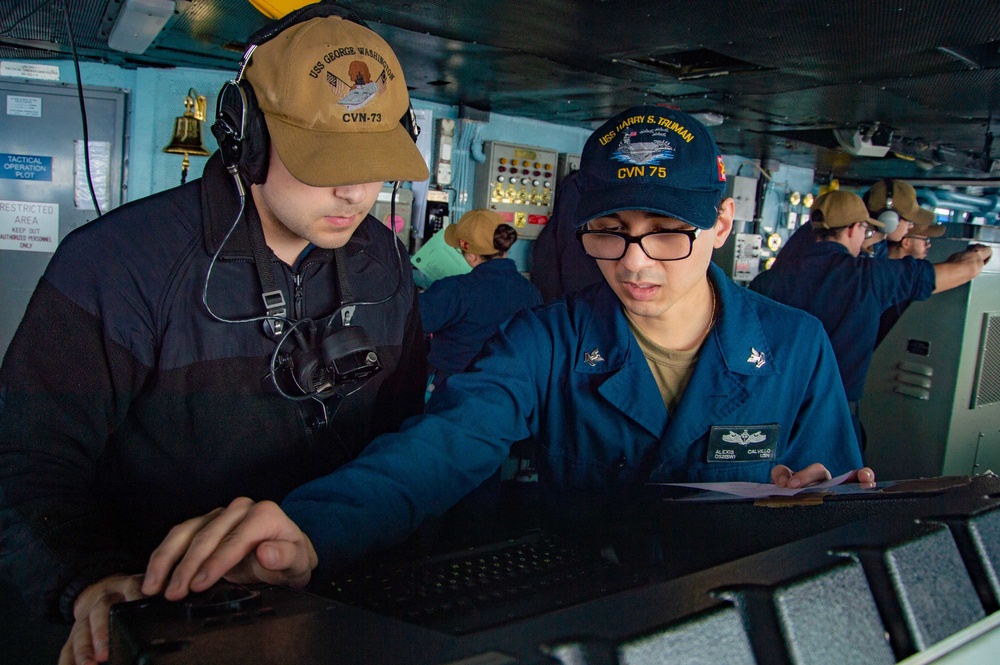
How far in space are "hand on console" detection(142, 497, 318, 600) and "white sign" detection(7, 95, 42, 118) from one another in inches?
167

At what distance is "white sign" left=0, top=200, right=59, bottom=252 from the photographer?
415cm

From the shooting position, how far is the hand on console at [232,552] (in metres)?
0.61

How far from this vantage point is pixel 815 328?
1.48 m

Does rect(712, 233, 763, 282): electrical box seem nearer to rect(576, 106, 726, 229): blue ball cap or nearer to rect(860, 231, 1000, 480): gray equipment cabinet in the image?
rect(860, 231, 1000, 480): gray equipment cabinet

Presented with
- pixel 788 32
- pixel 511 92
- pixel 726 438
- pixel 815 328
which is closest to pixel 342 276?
pixel 726 438

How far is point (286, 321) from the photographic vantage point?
1.32 meters

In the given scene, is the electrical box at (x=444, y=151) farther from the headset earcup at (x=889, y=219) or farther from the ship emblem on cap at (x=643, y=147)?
the ship emblem on cap at (x=643, y=147)

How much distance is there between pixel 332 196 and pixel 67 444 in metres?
0.53

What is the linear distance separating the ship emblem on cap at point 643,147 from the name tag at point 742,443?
493mm

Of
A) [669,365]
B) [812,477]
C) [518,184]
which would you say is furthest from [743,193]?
[812,477]

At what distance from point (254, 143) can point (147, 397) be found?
44 centimetres

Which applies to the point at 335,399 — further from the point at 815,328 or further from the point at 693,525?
the point at 815,328

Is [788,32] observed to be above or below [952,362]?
above

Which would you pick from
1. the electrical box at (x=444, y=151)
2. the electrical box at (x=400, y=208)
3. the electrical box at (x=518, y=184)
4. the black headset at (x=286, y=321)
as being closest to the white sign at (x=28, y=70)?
the electrical box at (x=400, y=208)
